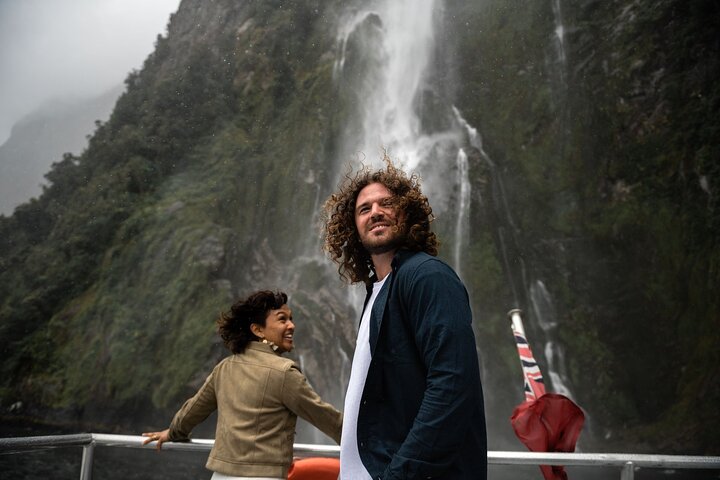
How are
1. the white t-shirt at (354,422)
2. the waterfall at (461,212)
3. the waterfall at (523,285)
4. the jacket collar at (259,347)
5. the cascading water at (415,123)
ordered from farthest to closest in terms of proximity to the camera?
the waterfall at (461,212) → the cascading water at (415,123) → the waterfall at (523,285) → the jacket collar at (259,347) → the white t-shirt at (354,422)

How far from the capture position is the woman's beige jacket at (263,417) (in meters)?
1.99

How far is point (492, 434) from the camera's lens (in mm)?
12016

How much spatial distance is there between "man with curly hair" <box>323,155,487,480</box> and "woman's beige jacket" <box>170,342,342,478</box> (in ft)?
1.93

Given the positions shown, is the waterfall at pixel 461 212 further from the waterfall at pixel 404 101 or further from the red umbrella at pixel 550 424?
the red umbrella at pixel 550 424

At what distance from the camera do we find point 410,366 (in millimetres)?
1383

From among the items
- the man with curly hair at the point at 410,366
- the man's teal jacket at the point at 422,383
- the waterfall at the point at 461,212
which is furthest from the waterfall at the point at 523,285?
the man's teal jacket at the point at 422,383

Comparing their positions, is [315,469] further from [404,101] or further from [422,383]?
[404,101]

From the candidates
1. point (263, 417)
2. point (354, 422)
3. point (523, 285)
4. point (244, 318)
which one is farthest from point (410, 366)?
point (523, 285)

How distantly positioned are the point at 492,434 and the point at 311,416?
1093 cm

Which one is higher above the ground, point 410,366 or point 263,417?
point 410,366

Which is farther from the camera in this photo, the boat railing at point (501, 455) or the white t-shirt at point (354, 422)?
the boat railing at point (501, 455)

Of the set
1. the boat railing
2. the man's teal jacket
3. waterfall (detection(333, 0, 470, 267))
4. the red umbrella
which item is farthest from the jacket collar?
waterfall (detection(333, 0, 470, 267))

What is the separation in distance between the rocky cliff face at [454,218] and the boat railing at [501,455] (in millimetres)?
9967

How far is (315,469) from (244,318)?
62cm
